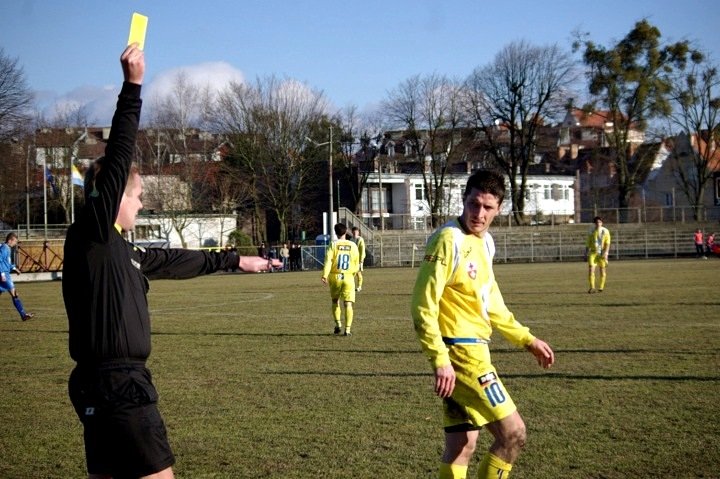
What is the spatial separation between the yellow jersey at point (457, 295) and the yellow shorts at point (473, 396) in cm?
11

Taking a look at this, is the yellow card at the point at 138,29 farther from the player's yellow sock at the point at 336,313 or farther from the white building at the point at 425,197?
the white building at the point at 425,197

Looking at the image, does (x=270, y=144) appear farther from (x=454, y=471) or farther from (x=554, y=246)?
(x=454, y=471)

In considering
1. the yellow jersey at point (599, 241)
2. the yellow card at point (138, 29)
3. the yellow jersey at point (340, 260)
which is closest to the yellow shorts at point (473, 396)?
the yellow card at point (138, 29)

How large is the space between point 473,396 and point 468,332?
41 cm

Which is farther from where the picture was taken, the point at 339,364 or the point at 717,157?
the point at 717,157

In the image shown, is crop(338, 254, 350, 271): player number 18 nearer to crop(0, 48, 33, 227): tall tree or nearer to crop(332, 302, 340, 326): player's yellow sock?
crop(332, 302, 340, 326): player's yellow sock

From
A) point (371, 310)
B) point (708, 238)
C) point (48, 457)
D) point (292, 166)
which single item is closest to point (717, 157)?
point (708, 238)

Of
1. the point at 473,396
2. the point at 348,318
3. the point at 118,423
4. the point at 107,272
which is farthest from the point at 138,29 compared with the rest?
the point at 348,318

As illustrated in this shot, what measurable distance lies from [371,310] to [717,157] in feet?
206

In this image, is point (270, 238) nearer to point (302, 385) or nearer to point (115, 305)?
point (302, 385)

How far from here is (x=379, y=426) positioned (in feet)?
25.9

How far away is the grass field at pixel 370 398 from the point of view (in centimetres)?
673

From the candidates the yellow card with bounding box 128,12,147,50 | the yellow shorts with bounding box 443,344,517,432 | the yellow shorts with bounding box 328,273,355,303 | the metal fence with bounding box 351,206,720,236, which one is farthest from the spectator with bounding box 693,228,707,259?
the yellow card with bounding box 128,12,147,50

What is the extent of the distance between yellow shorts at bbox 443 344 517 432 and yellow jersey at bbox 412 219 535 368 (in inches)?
4.2
